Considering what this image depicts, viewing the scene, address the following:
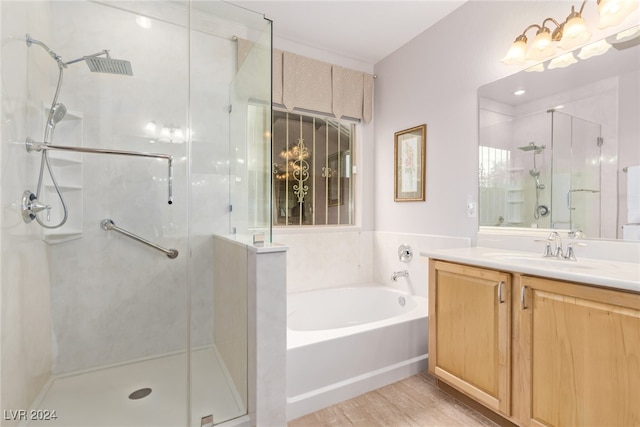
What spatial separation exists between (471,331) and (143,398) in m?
1.86

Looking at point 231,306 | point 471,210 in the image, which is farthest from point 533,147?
point 231,306

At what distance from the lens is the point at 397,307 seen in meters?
2.59

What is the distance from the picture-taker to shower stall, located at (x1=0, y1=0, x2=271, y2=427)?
1472mm

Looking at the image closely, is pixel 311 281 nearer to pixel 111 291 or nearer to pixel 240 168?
pixel 240 168

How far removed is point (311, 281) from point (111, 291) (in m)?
1.55

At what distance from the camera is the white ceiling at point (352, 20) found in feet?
7.24

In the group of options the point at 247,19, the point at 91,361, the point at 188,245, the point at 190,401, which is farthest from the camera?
the point at 188,245

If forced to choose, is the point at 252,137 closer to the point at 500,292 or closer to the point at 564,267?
the point at 500,292

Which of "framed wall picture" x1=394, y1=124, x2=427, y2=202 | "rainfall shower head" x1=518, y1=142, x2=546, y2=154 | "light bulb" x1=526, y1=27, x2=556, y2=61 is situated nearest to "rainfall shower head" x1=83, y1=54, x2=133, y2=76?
"framed wall picture" x1=394, y1=124, x2=427, y2=202

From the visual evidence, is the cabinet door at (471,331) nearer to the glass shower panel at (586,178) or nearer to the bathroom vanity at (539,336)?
the bathroom vanity at (539,336)

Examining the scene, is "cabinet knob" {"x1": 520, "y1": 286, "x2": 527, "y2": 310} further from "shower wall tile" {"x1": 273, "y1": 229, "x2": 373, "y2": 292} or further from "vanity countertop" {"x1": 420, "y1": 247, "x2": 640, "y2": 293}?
"shower wall tile" {"x1": 273, "y1": 229, "x2": 373, "y2": 292}

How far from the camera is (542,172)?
1809mm

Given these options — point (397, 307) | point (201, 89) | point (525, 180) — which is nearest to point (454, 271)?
point (525, 180)

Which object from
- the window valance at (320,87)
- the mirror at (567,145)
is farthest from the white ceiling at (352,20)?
the mirror at (567,145)
